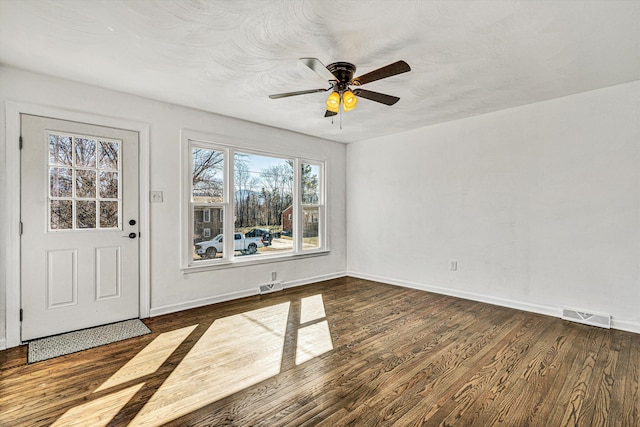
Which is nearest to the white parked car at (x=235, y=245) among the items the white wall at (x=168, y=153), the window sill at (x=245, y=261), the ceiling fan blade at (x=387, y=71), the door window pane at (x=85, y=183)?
the window sill at (x=245, y=261)

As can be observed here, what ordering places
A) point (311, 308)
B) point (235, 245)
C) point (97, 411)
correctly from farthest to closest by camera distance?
point (235, 245), point (311, 308), point (97, 411)

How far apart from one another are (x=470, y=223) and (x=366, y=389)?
3.06 m

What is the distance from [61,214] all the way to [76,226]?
6.7 inches

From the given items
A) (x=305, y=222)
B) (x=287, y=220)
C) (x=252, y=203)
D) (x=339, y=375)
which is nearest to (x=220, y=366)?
(x=339, y=375)

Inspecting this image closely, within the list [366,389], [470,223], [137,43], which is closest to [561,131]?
[470,223]

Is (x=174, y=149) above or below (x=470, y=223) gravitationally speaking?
above

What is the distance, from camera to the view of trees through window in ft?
13.8

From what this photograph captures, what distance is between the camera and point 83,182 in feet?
10.8

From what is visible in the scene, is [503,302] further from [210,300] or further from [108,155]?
[108,155]

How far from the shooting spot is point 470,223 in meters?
4.44

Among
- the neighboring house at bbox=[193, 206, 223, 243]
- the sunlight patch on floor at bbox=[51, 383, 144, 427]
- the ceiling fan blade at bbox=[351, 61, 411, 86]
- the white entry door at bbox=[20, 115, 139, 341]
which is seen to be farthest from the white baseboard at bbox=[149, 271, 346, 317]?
the ceiling fan blade at bbox=[351, 61, 411, 86]

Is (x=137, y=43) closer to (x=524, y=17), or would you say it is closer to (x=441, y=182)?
(x=524, y=17)

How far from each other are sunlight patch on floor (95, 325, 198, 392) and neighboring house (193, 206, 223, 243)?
1.29 m

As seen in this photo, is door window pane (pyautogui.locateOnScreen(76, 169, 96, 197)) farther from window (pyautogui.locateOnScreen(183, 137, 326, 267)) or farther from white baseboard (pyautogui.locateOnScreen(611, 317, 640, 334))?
white baseboard (pyautogui.locateOnScreen(611, 317, 640, 334))
